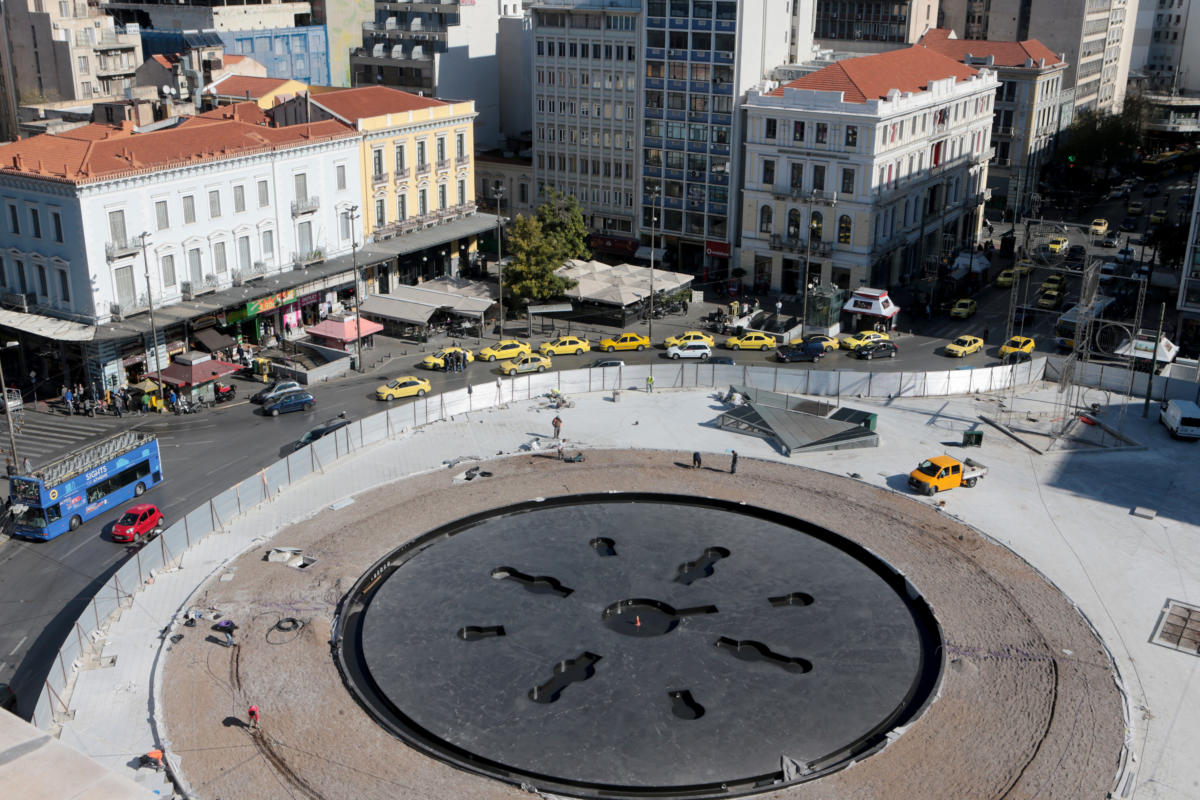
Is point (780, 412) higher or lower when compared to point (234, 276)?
lower

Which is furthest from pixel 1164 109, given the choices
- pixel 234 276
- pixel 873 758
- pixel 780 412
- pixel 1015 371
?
pixel 873 758

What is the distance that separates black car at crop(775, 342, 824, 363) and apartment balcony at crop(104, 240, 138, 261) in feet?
148

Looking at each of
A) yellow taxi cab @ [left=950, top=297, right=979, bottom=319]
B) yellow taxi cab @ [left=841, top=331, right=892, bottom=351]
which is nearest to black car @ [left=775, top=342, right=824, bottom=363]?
yellow taxi cab @ [left=841, top=331, right=892, bottom=351]

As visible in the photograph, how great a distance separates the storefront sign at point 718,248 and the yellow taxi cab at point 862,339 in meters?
18.8

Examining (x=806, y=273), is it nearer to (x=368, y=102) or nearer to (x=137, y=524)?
(x=368, y=102)

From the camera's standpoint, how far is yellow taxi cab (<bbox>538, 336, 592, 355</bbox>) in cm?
8773

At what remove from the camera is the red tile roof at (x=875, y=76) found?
97312mm

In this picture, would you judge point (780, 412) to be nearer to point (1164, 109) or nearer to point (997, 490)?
point (997, 490)

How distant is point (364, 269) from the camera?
94812 mm

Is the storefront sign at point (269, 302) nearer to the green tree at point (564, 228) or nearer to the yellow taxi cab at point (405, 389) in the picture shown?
the yellow taxi cab at point (405, 389)

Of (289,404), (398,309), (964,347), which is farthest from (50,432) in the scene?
(964,347)

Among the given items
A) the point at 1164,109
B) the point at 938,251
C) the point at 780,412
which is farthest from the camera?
the point at 1164,109

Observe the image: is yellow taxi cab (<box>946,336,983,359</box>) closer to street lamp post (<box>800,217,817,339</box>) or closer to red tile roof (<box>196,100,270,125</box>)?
street lamp post (<box>800,217,817,339</box>)

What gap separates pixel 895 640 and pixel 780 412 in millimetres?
24433
